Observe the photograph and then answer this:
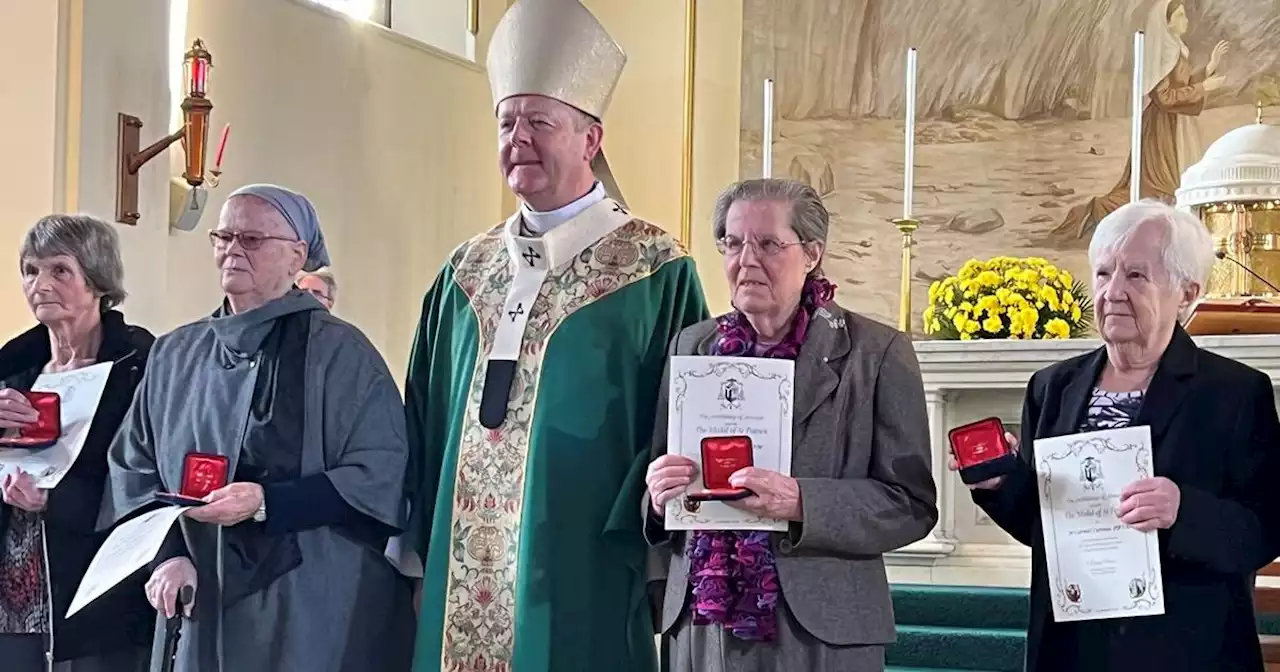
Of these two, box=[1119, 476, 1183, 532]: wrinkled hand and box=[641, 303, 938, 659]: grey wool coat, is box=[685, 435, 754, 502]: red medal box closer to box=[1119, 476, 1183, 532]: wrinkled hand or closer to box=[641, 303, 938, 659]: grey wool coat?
box=[641, 303, 938, 659]: grey wool coat

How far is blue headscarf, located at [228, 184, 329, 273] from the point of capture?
122 inches

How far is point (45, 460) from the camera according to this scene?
3.31 meters

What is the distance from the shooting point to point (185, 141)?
5.76m

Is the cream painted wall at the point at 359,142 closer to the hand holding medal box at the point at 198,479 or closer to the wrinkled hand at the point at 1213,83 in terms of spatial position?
the hand holding medal box at the point at 198,479

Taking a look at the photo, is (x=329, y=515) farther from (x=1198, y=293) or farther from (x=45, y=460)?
(x=1198, y=293)

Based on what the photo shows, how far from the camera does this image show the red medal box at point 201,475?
9.39 ft

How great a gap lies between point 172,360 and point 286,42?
3949 mm

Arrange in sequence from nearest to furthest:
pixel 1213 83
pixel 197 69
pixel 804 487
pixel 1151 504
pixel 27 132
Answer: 1. pixel 1151 504
2. pixel 804 487
3. pixel 27 132
4. pixel 197 69
5. pixel 1213 83

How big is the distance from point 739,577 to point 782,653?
147 millimetres

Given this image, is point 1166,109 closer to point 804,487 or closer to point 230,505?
point 804,487

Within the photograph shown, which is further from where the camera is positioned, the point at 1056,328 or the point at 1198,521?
the point at 1056,328

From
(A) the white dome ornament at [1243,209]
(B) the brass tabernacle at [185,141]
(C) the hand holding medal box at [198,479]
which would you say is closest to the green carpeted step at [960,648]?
(A) the white dome ornament at [1243,209]

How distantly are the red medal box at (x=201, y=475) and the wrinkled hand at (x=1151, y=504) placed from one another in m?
1.61

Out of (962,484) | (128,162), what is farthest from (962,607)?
(128,162)
